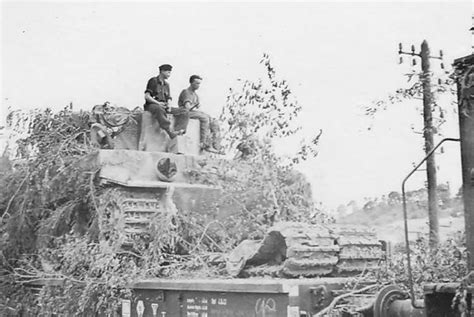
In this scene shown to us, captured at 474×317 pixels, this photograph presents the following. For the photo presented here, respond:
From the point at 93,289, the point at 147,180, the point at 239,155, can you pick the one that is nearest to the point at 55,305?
the point at 93,289

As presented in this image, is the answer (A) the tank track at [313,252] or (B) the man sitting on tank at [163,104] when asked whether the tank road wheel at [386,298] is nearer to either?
(A) the tank track at [313,252]

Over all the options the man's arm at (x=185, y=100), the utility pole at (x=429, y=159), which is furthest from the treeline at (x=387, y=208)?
the man's arm at (x=185, y=100)

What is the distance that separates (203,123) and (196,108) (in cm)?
25

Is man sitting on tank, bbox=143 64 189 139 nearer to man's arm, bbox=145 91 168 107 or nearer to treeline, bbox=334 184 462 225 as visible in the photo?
man's arm, bbox=145 91 168 107

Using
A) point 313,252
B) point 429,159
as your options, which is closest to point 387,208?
point 429,159

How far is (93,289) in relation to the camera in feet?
28.3

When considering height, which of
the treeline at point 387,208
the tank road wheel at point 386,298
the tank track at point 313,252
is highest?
the treeline at point 387,208

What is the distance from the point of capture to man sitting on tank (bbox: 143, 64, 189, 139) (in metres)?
10.7

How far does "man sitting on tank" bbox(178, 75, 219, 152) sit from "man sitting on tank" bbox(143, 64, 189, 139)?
23 centimetres

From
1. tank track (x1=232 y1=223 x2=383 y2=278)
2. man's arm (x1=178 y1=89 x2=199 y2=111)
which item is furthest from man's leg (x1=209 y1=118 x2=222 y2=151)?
tank track (x1=232 y1=223 x2=383 y2=278)

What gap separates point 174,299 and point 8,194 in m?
4.23

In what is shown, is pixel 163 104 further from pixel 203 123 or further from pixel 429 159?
pixel 429 159

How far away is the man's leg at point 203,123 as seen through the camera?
1135cm

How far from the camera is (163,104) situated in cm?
1078
